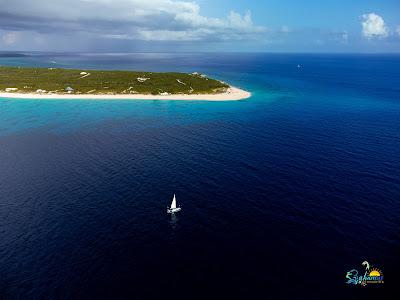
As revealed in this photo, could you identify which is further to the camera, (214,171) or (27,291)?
(214,171)

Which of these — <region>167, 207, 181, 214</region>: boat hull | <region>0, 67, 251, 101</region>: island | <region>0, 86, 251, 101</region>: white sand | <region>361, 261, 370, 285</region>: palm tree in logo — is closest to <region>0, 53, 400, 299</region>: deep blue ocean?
<region>361, 261, 370, 285</region>: palm tree in logo

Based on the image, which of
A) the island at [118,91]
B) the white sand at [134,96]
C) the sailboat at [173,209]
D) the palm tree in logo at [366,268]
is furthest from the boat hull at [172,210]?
the island at [118,91]

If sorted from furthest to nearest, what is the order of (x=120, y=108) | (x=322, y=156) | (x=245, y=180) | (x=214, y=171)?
1. (x=120, y=108)
2. (x=322, y=156)
3. (x=214, y=171)
4. (x=245, y=180)

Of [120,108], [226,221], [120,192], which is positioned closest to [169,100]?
[120,108]

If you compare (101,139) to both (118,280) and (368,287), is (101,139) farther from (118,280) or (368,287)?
(368,287)

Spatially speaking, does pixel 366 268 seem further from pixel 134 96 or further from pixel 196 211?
pixel 134 96

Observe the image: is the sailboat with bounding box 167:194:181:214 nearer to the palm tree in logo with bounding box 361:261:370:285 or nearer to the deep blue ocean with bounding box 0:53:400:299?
the deep blue ocean with bounding box 0:53:400:299

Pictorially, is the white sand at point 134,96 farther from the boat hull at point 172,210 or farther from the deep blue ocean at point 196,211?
the boat hull at point 172,210

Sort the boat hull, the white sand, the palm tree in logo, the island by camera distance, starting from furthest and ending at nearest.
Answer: the island < the white sand < the boat hull < the palm tree in logo
